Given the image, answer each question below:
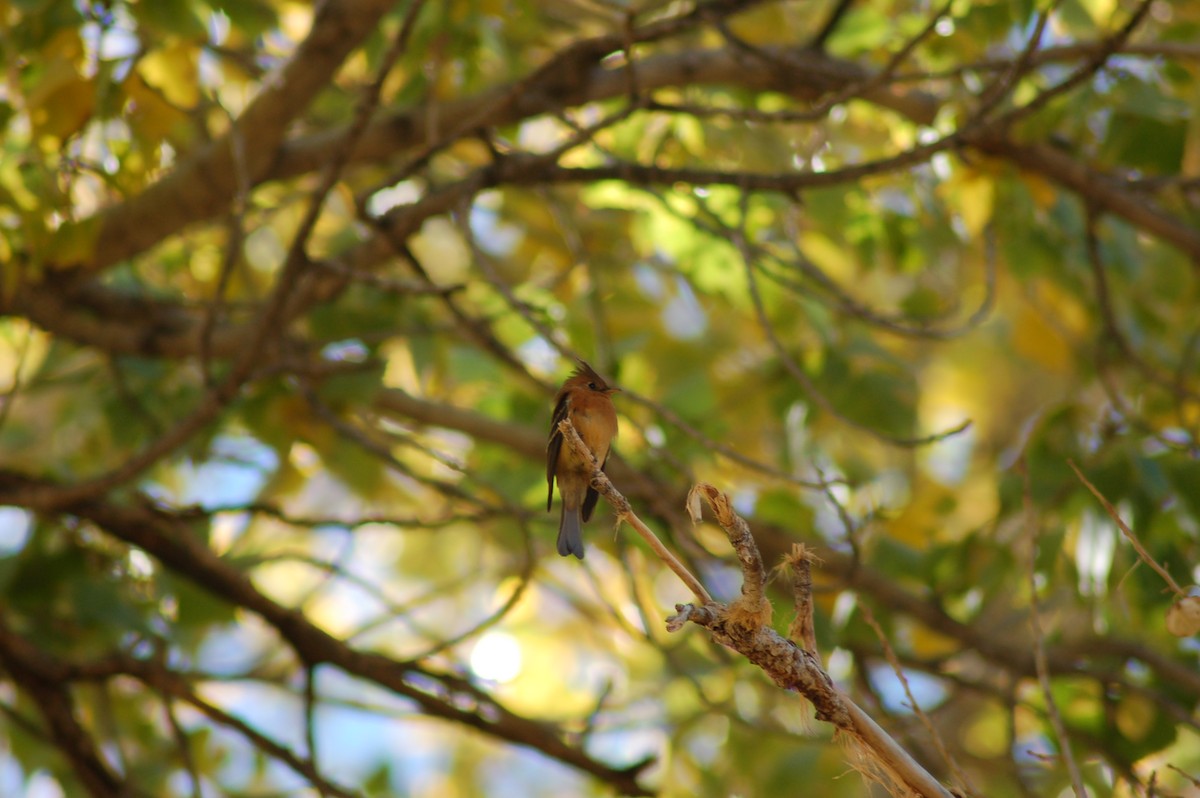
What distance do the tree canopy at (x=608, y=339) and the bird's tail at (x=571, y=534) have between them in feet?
1.56

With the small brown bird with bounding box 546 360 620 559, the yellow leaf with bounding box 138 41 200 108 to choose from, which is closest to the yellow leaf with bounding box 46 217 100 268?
the yellow leaf with bounding box 138 41 200 108

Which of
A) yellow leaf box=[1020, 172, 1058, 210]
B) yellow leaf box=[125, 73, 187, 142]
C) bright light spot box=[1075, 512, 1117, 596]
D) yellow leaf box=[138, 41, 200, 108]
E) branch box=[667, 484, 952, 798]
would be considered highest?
yellow leaf box=[138, 41, 200, 108]

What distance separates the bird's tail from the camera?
2.59m

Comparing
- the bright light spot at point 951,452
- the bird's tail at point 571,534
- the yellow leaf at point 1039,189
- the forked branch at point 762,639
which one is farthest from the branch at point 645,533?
the bright light spot at point 951,452

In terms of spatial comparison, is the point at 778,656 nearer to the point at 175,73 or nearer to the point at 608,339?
the point at 608,339

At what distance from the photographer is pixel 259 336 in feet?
11.7

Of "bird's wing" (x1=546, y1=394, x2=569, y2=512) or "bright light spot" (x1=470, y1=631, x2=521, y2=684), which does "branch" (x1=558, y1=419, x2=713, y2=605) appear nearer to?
"bird's wing" (x1=546, y1=394, x2=569, y2=512)

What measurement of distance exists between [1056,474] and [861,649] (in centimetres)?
101

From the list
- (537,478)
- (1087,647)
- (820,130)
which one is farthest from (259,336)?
(1087,647)

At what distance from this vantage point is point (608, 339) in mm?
4359

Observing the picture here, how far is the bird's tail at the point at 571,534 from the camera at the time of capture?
2.59 meters

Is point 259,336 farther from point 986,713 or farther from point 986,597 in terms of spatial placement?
point 986,713

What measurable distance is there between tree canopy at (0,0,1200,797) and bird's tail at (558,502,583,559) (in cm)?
47

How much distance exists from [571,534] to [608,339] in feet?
5.65
